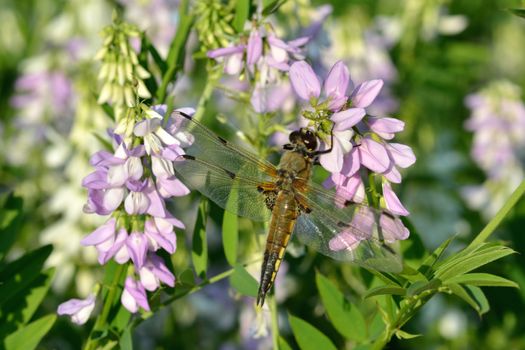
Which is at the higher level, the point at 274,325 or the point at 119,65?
the point at 119,65

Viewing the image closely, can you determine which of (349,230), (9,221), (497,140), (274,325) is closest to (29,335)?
(9,221)

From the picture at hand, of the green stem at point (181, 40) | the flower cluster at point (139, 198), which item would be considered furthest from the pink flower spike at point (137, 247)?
the green stem at point (181, 40)

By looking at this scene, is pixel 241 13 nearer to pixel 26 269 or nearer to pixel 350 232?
pixel 350 232

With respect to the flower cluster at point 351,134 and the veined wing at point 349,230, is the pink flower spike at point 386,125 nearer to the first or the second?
the flower cluster at point 351,134

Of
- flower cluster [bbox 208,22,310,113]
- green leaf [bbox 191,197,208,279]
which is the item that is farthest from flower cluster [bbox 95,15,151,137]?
green leaf [bbox 191,197,208,279]

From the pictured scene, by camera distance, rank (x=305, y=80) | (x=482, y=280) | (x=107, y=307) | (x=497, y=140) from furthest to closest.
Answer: (x=497, y=140) → (x=107, y=307) → (x=305, y=80) → (x=482, y=280)

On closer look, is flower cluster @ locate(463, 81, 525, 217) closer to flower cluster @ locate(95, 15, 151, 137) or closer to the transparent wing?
the transparent wing
